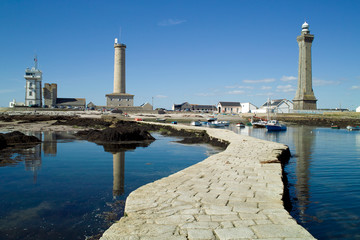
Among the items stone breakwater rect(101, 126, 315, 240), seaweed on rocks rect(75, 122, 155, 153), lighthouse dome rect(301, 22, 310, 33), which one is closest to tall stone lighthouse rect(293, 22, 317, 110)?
lighthouse dome rect(301, 22, 310, 33)

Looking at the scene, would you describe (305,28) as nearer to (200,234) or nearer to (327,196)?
(327,196)

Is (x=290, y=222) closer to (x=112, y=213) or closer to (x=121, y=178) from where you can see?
(x=112, y=213)

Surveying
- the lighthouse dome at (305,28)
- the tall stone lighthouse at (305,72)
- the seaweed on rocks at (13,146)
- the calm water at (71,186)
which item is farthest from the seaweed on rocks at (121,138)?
the lighthouse dome at (305,28)

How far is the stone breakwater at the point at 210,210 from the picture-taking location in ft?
15.0

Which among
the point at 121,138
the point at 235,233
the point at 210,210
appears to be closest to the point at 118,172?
the point at 210,210

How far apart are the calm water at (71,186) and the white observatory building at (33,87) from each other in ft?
227

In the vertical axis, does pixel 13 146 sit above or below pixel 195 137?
below

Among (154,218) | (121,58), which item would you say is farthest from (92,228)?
(121,58)

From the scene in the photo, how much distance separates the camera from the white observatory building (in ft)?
254

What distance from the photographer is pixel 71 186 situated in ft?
30.8

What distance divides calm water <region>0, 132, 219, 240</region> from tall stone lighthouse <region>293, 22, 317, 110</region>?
6541cm

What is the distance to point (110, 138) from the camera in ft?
69.5

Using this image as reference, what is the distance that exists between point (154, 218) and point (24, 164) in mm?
9644

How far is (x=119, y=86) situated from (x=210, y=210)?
72.1m
